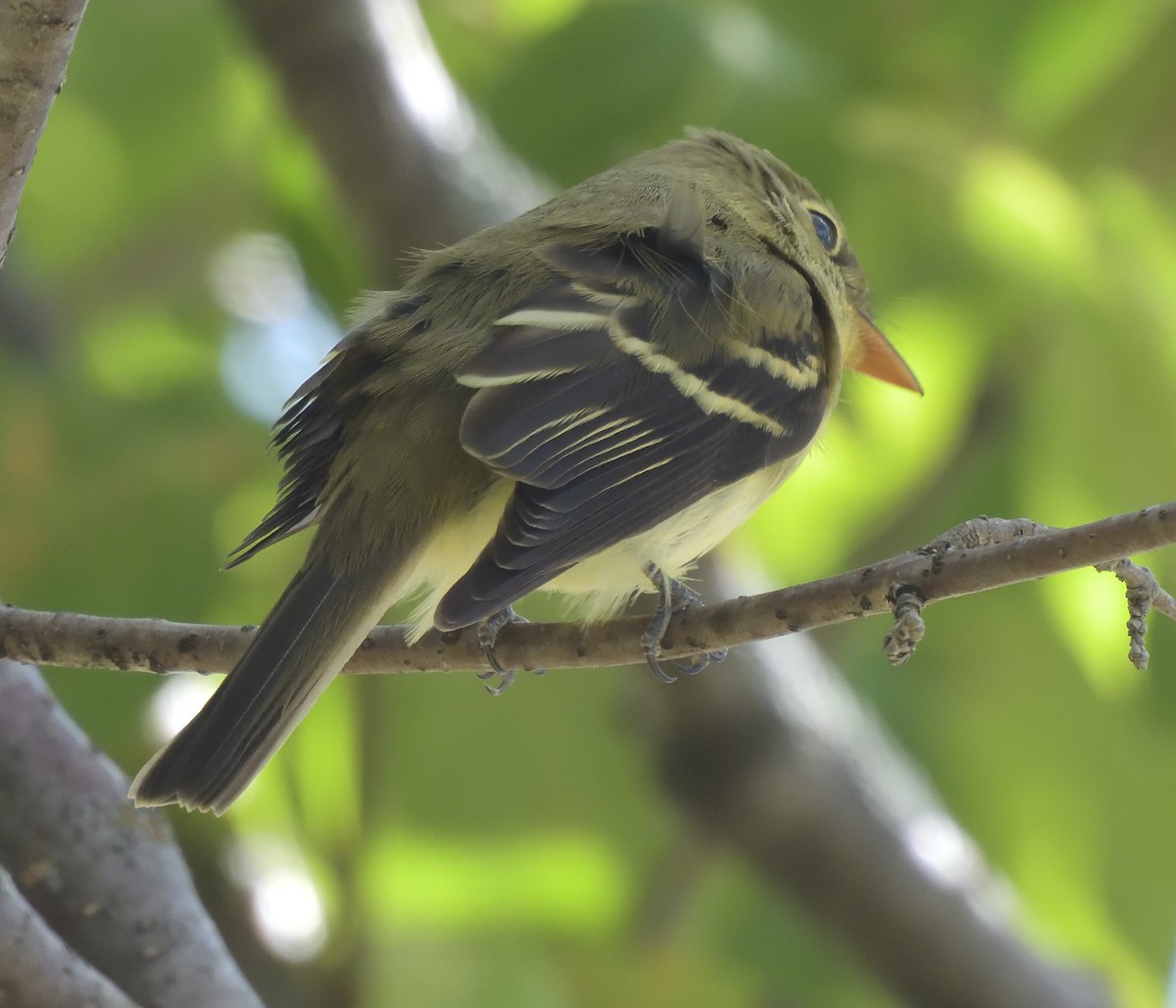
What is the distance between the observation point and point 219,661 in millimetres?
Answer: 2164

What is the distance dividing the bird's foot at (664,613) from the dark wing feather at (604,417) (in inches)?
4.6

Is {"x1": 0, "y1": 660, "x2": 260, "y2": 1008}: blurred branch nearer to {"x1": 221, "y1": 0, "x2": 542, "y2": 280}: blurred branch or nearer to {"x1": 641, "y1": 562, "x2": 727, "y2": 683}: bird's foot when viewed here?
{"x1": 641, "y1": 562, "x2": 727, "y2": 683}: bird's foot

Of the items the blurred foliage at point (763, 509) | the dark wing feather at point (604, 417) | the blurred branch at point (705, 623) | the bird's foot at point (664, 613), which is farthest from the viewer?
the blurred foliage at point (763, 509)

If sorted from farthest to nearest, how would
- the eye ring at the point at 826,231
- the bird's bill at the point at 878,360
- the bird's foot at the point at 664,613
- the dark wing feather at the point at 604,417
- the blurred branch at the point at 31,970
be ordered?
the eye ring at the point at 826,231, the bird's bill at the point at 878,360, the dark wing feather at the point at 604,417, the bird's foot at the point at 664,613, the blurred branch at the point at 31,970

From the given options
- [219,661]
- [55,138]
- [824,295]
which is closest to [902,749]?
[824,295]

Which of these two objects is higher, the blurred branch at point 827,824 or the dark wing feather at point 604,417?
the dark wing feather at point 604,417

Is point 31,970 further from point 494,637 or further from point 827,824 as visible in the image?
point 827,824

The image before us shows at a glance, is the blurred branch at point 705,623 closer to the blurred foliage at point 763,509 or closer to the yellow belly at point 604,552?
the yellow belly at point 604,552

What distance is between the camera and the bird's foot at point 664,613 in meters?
2.11

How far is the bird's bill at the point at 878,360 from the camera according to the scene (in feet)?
11.2

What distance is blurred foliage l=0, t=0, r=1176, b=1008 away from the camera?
2992mm

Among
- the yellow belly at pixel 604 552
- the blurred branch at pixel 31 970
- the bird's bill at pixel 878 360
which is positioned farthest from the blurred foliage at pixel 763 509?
the blurred branch at pixel 31 970

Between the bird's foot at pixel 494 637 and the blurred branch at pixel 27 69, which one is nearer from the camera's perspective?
the blurred branch at pixel 27 69

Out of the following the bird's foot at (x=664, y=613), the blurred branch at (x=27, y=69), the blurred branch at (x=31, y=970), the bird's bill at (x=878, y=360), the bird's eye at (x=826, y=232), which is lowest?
the blurred branch at (x=31, y=970)
